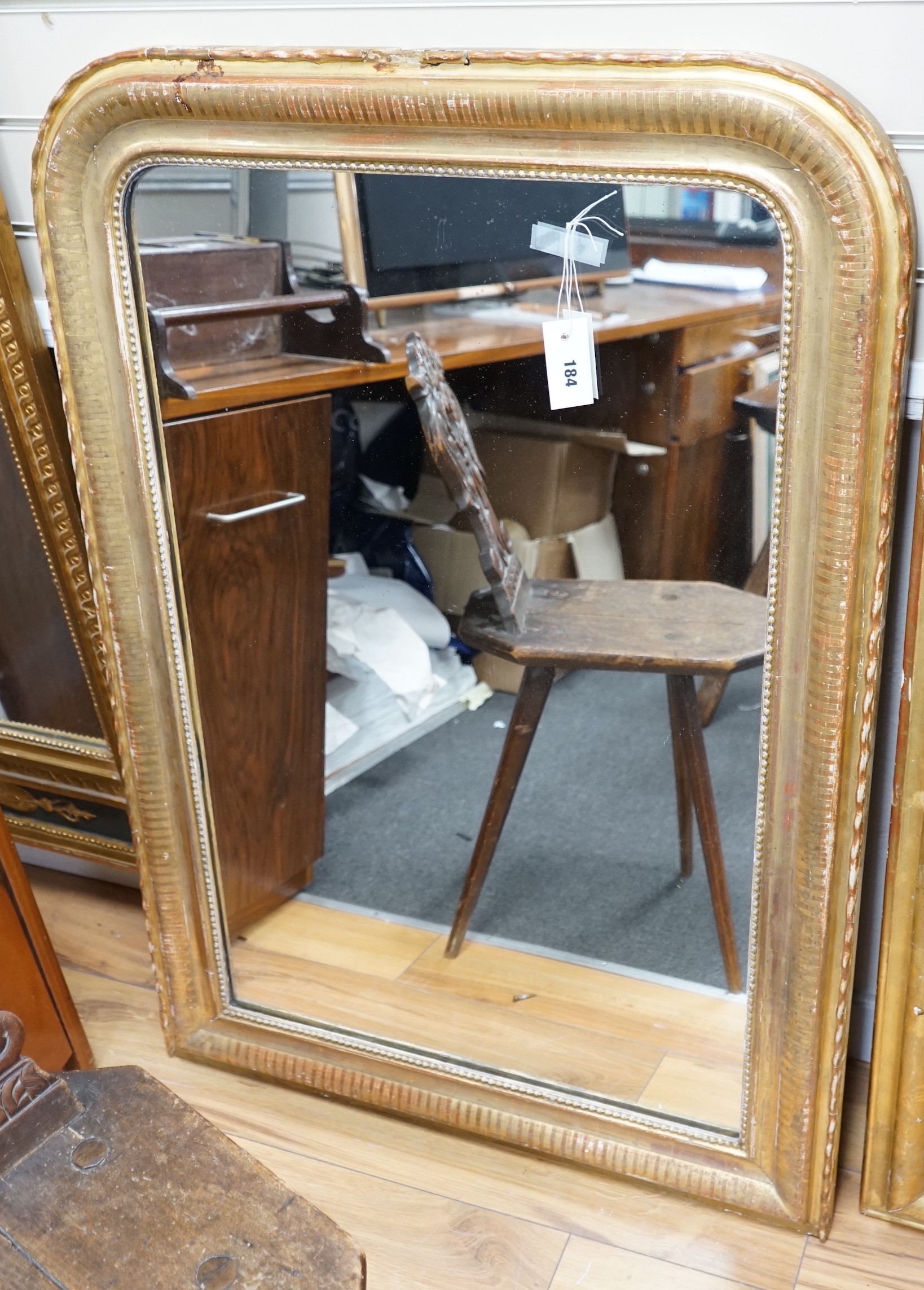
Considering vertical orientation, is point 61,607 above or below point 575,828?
above

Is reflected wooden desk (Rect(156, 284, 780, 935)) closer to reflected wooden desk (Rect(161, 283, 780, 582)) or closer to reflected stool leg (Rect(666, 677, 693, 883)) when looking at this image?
reflected wooden desk (Rect(161, 283, 780, 582))

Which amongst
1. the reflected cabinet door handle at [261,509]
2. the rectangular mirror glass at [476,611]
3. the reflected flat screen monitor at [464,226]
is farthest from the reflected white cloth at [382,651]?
the reflected flat screen monitor at [464,226]

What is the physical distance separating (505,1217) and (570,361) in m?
0.90

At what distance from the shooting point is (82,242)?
1.19 m

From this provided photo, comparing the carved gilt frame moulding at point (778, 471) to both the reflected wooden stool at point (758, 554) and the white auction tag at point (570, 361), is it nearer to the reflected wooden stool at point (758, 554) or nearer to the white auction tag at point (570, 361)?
the reflected wooden stool at point (758, 554)

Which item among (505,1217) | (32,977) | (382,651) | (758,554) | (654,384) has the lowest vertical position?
(505,1217)

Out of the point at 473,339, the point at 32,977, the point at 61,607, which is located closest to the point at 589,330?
the point at 473,339

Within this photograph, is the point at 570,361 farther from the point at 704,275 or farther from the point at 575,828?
the point at 575,828

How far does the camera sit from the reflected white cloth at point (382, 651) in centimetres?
135

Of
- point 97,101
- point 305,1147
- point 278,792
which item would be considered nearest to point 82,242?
point 97,101

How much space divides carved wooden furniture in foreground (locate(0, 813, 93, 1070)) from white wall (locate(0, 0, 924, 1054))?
682mm

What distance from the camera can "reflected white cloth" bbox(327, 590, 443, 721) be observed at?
1.35 meters

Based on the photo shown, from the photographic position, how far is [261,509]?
1347 millimetres

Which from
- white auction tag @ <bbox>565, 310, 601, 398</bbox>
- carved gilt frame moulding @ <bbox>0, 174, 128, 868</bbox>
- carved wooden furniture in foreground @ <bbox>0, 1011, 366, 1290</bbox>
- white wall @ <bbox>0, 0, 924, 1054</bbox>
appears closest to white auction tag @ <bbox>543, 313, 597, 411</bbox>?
white auction tag @ <bbox>565, 310, 601, 398</bbox>
